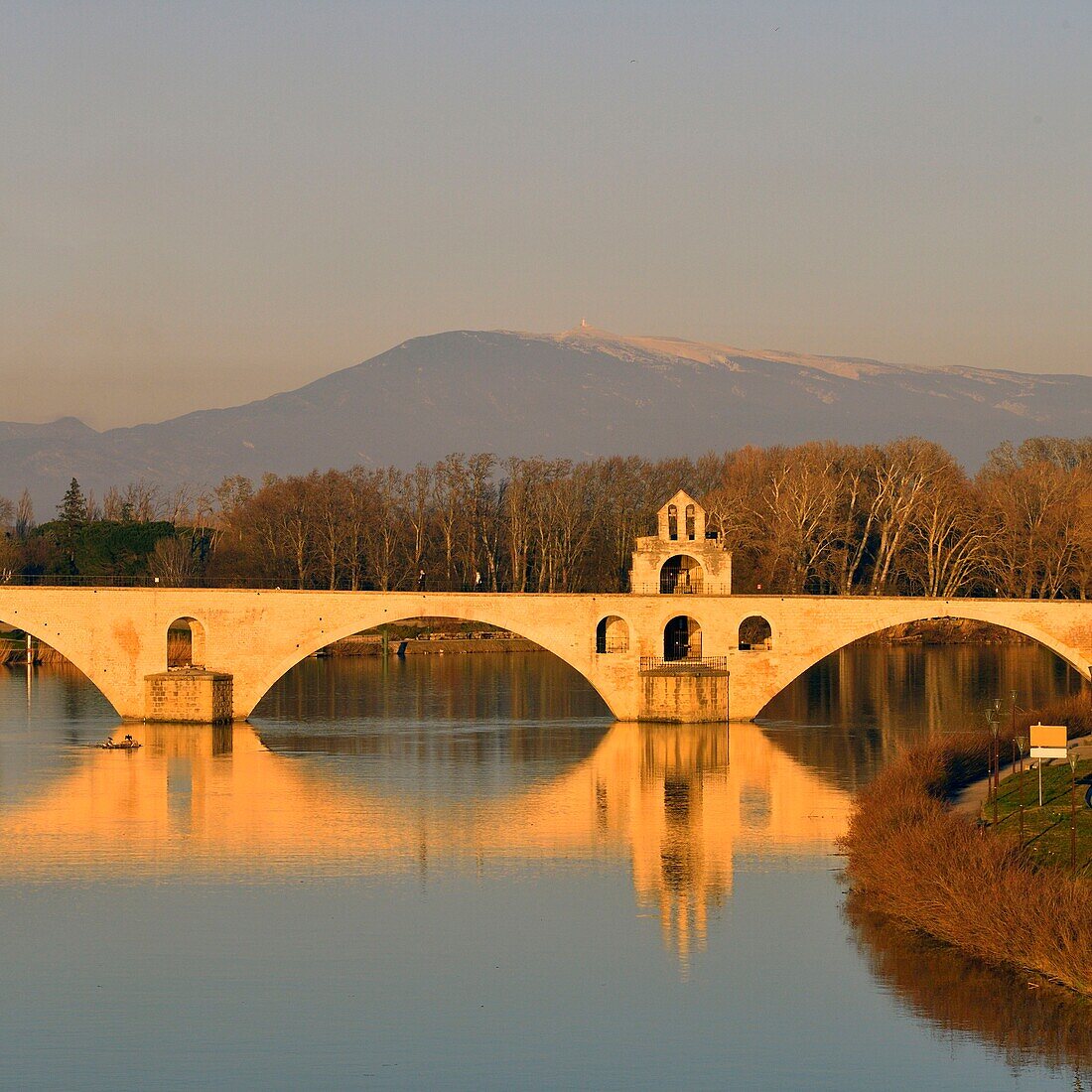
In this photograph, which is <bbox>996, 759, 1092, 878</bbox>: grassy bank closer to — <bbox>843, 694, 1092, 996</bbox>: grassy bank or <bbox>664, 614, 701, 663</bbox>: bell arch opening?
<bbox>843, 694, 1092, 996</bbox>: grassy bank

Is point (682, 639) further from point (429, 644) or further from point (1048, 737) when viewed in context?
point (429, 644)

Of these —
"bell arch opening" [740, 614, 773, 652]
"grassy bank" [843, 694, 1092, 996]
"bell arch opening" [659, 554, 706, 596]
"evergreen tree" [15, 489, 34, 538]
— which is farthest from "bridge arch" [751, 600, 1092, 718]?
"evergreen tree" [15, 489, 34, 538]

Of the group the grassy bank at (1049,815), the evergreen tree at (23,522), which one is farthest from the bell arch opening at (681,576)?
the evergreen tree at (23,522)

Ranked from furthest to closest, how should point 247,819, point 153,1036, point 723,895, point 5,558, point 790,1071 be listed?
1. point 5,558
2. point 247,819
3. point 723,895
4. point 153,1036
5. point 790,1071

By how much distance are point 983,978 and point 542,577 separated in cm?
7383

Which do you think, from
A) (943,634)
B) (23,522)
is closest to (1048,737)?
(943,634)

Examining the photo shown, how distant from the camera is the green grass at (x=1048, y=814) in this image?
Answer: 3525 cm

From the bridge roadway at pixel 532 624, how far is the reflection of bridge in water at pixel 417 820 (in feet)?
19.4

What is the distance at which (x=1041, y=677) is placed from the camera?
80812 mm

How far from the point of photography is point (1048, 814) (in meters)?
39.6

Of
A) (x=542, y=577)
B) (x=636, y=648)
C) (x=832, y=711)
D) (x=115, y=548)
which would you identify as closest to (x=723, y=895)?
(x=636, y=648)

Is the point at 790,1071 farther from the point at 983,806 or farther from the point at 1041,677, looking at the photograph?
the point at 1041,677

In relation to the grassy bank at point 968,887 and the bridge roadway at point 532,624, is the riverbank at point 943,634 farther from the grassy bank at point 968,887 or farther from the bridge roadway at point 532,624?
the grassy bank at point 968,887

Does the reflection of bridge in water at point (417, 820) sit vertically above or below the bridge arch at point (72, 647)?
below
